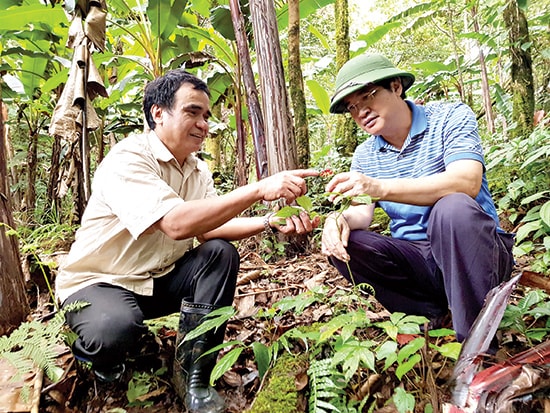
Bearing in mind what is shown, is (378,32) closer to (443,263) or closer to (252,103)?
(252,103)

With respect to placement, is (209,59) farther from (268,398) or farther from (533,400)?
(533,400)

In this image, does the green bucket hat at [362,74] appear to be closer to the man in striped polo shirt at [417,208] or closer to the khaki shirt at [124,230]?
the man in striped polo shirt at [417,208]

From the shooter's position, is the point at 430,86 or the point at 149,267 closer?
the point at 149,267

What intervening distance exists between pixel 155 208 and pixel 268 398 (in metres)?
0.92

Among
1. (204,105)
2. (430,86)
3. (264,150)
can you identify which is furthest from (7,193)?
(430,86)

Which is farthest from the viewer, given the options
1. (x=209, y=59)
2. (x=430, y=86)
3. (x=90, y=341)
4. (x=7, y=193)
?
(x=430, y=86)

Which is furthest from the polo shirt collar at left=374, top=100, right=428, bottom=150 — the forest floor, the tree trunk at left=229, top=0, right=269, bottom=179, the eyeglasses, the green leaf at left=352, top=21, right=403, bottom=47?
the green leaf at left=352, top=21, right=403, bottom=47

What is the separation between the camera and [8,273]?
219 centimetres

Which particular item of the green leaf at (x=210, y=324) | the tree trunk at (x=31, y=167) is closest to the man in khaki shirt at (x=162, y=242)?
the green leaf at (x=210, y=324)

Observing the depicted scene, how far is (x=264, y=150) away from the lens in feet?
11.5

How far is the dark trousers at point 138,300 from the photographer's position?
174cm

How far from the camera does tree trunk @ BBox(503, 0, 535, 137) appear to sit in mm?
4245

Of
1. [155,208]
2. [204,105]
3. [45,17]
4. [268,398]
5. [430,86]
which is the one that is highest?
[45,17]

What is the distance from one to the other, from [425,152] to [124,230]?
1577 millimetres
